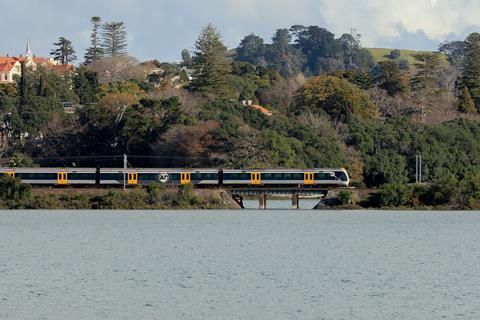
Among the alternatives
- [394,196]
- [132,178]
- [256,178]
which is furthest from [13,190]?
[394,196]

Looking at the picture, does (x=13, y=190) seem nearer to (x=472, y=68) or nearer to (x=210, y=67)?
(x=210, y=67)

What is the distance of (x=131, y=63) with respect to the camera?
175 m

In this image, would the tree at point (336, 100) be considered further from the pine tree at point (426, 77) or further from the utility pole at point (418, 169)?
the pine tree at point (426, 77)

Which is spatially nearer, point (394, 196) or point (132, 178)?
point (394, 196)

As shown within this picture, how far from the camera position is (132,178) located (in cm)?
9475

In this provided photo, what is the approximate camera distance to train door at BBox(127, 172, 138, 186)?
94562 mm

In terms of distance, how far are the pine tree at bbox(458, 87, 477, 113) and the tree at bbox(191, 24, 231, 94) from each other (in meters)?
27.2

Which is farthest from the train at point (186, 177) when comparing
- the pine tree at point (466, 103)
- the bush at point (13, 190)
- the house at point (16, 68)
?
the house at point (16, 68)

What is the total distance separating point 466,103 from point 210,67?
29.9 metres

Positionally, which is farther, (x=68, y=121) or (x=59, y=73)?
(x=59, y=73)
